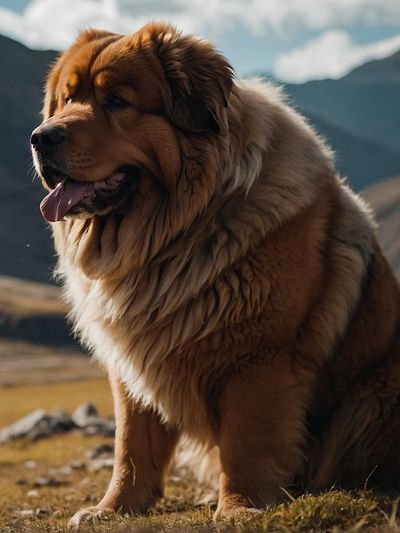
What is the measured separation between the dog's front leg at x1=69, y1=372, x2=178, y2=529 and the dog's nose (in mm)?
1966

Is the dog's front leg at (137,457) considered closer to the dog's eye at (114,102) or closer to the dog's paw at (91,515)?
the dog's paw at (91,515)

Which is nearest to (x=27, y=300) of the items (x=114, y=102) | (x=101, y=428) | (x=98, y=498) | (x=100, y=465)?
(x=101, y=428)

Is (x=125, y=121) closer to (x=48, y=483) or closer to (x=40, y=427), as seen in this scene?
(x=48, y=483)

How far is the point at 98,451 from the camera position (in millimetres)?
12688

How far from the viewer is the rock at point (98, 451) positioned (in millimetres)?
12516

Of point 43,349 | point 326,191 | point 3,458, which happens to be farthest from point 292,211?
point 43,349

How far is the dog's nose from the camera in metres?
5.09

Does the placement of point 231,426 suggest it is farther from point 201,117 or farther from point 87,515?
point 201,117

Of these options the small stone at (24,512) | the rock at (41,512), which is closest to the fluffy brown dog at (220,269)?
the rock at (41,512)

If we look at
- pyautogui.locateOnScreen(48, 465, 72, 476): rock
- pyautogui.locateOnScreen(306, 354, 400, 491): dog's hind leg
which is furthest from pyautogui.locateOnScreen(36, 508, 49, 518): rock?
pyautogui.locateOnScreen(48, 465, 72, 476): rock

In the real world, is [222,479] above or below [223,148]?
below

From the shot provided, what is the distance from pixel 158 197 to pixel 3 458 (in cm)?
1089

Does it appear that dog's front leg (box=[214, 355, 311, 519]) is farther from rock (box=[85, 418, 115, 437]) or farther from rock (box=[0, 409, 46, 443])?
rock (box=[0, 409, 46, 443])

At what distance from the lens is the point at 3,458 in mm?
14875
